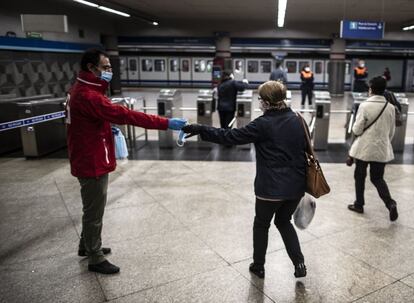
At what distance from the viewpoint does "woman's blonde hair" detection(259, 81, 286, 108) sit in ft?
8.01

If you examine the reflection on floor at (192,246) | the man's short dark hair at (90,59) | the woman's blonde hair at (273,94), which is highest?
the man's short dark hair at (90,59)

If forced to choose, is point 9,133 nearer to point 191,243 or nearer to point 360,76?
point 191,243

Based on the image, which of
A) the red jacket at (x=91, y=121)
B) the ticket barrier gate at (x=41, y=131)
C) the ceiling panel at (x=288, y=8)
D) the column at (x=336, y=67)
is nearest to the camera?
the red jacket at (x=91, y=121)

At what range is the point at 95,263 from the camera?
286cm

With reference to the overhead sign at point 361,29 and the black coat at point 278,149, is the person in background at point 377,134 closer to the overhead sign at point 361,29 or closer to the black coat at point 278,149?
the black coat at point 278,149

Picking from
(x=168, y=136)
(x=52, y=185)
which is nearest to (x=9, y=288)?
(x=52, y=185)

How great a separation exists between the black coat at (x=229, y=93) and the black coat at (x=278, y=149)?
15.6ft

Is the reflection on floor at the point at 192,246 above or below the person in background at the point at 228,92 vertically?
below

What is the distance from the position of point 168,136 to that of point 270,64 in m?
13.8

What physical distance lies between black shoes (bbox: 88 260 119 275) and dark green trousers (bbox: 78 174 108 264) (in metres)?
0.03

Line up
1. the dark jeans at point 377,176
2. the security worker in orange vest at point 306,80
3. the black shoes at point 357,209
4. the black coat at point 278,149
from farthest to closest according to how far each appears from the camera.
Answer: the security worker in orange vest at point 306,80 < the black shoes at point 357,209 < the dark jeans at point 377,176 < the black coat at point 278,149

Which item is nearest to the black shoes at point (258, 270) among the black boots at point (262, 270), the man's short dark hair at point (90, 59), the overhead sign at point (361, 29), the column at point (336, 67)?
the black boots at point (262, 270)

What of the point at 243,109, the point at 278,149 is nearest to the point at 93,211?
the point at 278,149

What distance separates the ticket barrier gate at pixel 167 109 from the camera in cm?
740
